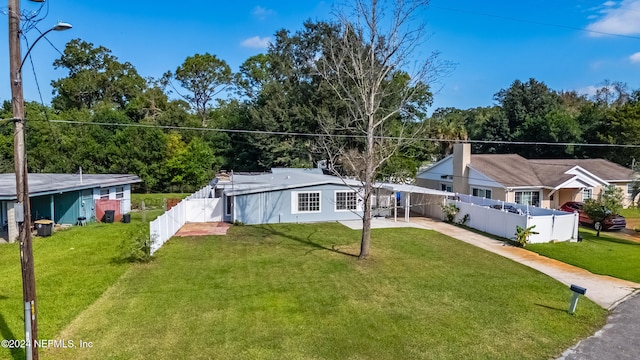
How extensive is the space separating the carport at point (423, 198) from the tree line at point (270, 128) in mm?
4931

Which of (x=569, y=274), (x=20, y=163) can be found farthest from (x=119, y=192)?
(x=569, y=274)

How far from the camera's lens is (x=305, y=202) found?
73.0 feet

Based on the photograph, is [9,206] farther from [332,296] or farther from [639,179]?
[639,179]

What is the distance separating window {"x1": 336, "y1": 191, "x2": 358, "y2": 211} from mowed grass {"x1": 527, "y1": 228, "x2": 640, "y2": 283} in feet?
31.2

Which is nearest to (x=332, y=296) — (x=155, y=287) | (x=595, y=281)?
(x=155, y=287)

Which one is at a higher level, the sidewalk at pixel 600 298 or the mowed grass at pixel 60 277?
the mowed grass at pixel 60 277

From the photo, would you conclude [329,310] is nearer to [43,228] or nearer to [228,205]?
[228,205]

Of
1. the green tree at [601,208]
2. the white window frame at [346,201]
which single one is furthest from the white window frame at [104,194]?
the green tree at [601,208]

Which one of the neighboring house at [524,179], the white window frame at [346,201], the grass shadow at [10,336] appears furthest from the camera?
the neighboring house at [524,179]

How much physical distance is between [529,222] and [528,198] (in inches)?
397

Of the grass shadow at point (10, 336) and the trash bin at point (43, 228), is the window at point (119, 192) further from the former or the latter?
the grass shadow at point (10, 336)

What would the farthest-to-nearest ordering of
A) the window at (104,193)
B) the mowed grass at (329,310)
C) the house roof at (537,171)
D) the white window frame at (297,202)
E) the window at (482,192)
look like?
the window at (482,192) < the house roof at (537,171) < the window at (104,193) < the white window frame at (297,202) < the mowed grass at (329,310)

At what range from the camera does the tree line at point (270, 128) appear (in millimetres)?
34750

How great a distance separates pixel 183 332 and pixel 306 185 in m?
14.3
